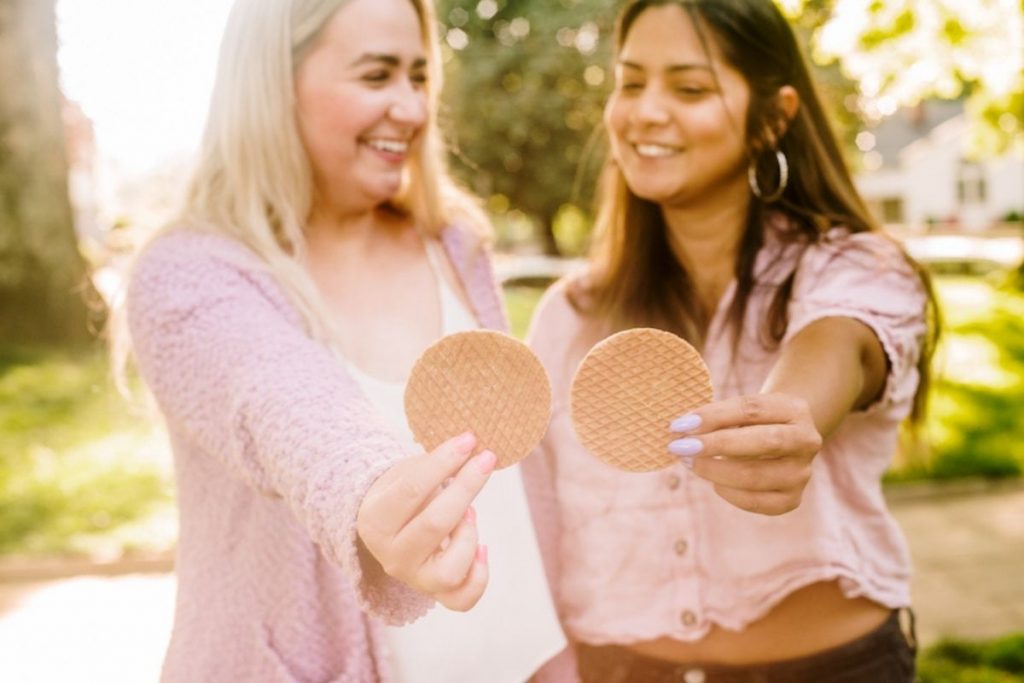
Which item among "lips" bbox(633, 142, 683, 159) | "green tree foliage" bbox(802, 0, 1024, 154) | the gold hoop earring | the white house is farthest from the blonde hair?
the white house

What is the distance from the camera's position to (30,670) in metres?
4.68

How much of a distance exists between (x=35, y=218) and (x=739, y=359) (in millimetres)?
10631

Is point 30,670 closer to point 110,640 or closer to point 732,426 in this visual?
point 110,640

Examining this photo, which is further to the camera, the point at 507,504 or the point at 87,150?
the point at 87,150

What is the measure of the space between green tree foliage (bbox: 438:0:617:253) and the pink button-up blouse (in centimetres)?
1863

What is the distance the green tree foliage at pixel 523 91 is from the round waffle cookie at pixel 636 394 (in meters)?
19.1

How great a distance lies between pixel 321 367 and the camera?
1.56 metres

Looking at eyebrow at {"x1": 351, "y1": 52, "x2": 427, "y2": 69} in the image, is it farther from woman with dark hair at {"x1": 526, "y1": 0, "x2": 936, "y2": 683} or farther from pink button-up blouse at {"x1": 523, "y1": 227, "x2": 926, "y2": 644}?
pink button-up blouse at {"x1": 523, "y1": 227, "x2": 926, "y2": 644}

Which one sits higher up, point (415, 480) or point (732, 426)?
point (415, 480)

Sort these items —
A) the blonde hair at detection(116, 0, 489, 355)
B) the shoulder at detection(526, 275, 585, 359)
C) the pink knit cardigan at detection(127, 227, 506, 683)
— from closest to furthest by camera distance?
the pink knit cardigan at detection(127, 227, 506, 683) < the blonde hair at detection(116, 0, 489, 355) < the shoulder at detection(526, 275, 585, 359)

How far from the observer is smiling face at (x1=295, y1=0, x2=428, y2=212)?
1976 mm

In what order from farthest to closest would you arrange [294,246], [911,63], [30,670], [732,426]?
[911,63], [30,670], [294,246], [732,426]

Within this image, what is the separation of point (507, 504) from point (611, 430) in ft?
1.58

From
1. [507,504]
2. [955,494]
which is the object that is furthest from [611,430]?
[955,494]
